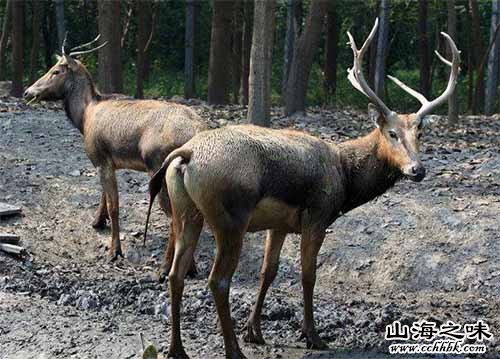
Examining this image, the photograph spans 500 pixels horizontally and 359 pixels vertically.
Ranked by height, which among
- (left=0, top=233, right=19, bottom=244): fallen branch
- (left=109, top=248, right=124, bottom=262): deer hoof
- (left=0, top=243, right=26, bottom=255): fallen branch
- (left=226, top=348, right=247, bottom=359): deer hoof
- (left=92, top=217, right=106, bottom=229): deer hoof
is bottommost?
(left=109, top=248, right=124, bottom=262): deer hoof

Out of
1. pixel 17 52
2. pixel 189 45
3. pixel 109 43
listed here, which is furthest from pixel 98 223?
pixel 189 45

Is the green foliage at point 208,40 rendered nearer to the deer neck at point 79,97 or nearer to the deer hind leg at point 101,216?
the deer neck at point 79,97

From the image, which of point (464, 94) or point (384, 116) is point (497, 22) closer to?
point (464, 94)

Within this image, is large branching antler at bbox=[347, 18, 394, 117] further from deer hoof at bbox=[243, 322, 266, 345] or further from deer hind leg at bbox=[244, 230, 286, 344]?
deer hoof at bbox=[243, 322, 266, 345]

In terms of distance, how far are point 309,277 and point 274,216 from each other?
62 cm

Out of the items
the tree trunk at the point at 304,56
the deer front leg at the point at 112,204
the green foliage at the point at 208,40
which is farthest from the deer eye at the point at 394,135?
the green foliage at the point at 208,40

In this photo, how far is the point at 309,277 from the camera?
7762 millimetres

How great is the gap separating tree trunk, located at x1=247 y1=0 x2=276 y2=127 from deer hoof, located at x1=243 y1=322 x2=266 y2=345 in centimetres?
510

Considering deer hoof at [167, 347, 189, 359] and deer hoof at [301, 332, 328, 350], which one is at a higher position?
deer hoof at [167, 347, 189, 359]

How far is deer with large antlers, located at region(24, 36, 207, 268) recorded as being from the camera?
987 cm

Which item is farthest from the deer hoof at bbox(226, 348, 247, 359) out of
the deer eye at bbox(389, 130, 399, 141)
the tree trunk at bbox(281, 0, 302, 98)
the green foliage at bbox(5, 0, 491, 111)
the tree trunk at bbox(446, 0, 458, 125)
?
the green foliage at bbox(5, 0, 491, 111)

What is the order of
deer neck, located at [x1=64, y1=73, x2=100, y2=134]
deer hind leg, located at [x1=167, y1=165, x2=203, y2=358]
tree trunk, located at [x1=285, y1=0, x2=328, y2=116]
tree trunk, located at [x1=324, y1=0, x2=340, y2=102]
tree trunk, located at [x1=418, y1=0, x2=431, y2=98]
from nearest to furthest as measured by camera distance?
1. deer hind leg, located at [x1=167, y1=165, x2=203, y2=358]
2. deer neck, located at [x1=64, y1=73, x2=100, y2=134]
3. tree trunk, located at [x1=285, y1=0, x2=328, y2=116]
4. tree trunk, located at [x1=418, y1=0, x2=431, y2=98]
5. tree trunk, located at [x1=324, y1=0, x2=340, y2=102]

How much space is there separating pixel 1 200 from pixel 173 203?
4724 millimetres

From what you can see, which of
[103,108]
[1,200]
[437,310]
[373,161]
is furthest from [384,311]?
[1,200]
